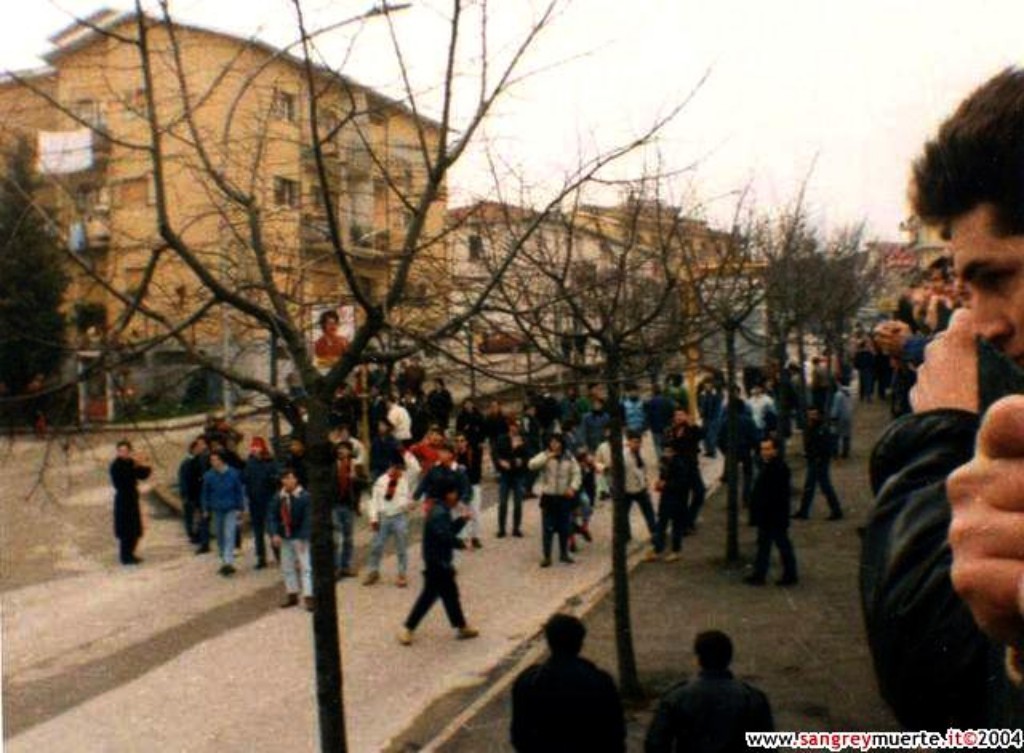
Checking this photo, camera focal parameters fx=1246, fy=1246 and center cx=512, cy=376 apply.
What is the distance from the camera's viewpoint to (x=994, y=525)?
589 millimetres

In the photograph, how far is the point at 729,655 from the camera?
470cm

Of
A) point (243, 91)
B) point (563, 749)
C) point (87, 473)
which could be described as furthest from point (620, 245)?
point (87, 473)

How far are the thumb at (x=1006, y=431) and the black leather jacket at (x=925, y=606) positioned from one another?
25 cm

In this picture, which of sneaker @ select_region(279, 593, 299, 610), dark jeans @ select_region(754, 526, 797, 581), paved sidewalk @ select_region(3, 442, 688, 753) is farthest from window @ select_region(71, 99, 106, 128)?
dark jeans @ select_region(754, 526, 797, 581)

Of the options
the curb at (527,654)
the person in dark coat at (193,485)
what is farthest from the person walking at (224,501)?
the curb at (527,654)

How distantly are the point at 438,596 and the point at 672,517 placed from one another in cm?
324

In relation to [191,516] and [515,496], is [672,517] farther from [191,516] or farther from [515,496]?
[191,516]

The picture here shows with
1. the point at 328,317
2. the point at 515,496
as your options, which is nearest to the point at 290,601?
the point at 515,496

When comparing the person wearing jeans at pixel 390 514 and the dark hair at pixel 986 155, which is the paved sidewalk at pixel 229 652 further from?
the dark hair at pixel 986 155

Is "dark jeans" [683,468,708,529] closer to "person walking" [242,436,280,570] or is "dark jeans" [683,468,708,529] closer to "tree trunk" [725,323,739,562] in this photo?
"tree trunk" [725,323,739,562]

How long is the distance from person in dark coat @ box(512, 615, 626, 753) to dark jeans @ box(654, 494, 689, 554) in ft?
21.4

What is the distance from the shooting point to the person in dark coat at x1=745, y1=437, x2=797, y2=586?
10.3m

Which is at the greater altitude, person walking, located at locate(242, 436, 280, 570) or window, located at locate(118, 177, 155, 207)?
window, located at locate(118, 177, 155, 207)

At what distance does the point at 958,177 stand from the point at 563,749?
4.59m
